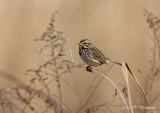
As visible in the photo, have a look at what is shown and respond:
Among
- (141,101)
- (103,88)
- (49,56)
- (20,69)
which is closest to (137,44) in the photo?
(103,88)

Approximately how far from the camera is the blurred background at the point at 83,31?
5.93 meters

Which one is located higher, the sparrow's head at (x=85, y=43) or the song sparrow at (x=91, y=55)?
the sparrow's head at (x=85, y=43)

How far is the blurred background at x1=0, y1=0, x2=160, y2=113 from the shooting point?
5.93 m

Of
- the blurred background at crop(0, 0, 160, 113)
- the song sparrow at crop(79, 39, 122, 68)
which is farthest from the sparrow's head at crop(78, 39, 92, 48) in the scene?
the blurred background at crop(0, 0, 160, 113)

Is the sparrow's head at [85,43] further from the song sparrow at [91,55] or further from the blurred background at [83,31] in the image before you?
the blurred background at [83,31]

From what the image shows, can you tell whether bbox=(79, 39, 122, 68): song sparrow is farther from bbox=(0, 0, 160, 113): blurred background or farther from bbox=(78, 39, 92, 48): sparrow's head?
bbox=(0, 0, 160, 113): blurred background

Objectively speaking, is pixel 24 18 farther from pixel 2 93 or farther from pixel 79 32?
pixel 2 93

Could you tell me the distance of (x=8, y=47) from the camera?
5941mm

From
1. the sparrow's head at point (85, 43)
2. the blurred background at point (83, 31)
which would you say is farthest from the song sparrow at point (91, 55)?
the blurred background at point (83, 31)

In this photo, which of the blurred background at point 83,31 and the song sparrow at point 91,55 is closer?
the song sparrow at point 91,55

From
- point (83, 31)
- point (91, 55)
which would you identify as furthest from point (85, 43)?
point (83, 31)

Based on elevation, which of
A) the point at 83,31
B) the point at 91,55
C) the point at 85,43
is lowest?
the point at 91,55

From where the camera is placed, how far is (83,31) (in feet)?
21.0

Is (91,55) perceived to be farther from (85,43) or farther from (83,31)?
(83,31)
